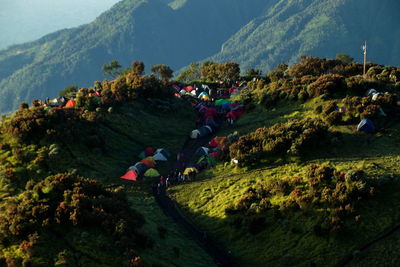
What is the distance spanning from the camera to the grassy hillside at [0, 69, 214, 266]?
29.6 metres

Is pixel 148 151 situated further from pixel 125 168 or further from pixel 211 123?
pixel 211 123

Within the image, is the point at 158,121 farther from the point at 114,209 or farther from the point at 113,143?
the point at 114,209

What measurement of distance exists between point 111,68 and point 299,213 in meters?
116

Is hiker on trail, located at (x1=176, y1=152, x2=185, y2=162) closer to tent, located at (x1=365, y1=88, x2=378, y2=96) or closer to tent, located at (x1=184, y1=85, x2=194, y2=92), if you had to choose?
tent, located at (x1=365, y1=88, x2=378, y2=96)

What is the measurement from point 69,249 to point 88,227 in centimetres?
268

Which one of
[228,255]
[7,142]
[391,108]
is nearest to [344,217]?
[228,255]

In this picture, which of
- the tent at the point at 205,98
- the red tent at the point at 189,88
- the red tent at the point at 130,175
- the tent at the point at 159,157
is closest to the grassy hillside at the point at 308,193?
the red tent at the point at 130,175

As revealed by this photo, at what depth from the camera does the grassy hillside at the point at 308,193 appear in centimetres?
3397

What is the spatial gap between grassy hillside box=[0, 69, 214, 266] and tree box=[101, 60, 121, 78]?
67.1 metres

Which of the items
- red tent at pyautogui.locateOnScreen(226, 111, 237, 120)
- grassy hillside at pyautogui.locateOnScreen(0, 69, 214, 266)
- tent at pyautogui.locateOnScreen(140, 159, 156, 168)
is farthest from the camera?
red tent at pyautogui.locateOnScreen(226, 111, 237, 120)

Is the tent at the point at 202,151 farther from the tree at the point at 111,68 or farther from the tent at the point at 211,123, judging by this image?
the tree at the point at 111,68

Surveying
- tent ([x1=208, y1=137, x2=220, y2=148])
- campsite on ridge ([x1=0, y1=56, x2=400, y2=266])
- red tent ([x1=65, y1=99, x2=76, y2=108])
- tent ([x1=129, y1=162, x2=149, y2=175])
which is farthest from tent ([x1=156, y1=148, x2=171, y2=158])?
red tent ([x1=65, y1=99, x2=76, y2=108])

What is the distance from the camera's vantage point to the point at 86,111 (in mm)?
68312

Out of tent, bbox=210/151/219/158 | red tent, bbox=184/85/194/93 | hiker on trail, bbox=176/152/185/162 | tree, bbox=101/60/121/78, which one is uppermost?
tree, bbox=101/60/121/78
